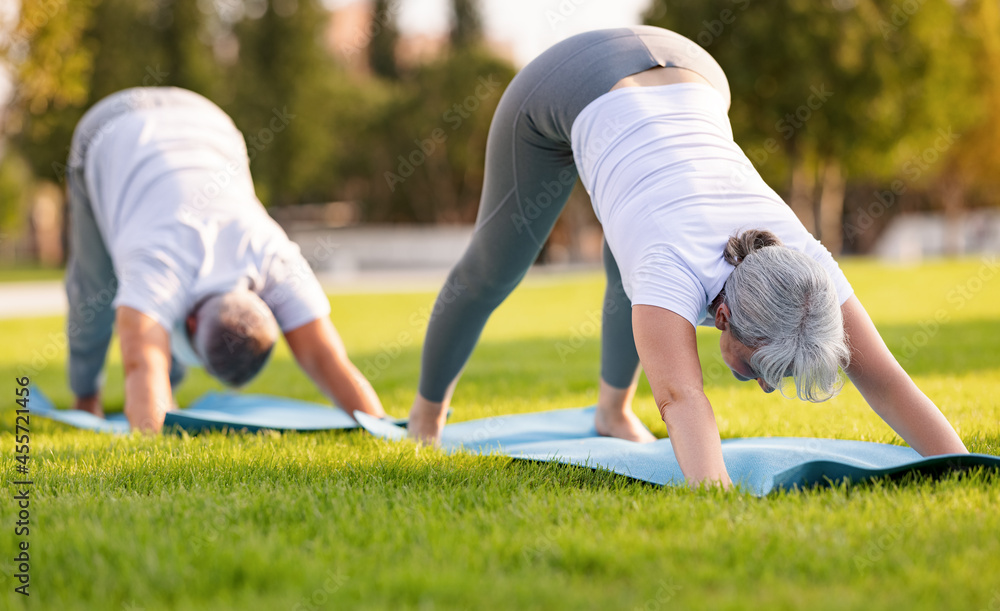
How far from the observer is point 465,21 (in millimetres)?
37062

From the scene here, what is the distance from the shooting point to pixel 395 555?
2059 millimetres

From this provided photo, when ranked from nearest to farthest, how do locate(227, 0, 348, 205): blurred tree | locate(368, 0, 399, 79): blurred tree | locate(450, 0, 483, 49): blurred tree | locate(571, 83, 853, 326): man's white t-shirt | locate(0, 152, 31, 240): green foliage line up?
locate(571, 83, 853, 326): man's white t-shirt, locate(227, 0, 348, 205): blurred tree, locate(450, 0, 483, 49): blurred tree, locate(368, 0, 399, 79): blurred tree, locate(0, 152, 31, 240): green foliage

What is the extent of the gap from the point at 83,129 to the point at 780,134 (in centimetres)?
2034

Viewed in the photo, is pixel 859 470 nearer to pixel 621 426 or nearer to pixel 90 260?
pixel 621 426

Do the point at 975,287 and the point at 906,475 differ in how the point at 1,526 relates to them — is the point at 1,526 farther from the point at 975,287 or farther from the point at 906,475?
the point at 975,287

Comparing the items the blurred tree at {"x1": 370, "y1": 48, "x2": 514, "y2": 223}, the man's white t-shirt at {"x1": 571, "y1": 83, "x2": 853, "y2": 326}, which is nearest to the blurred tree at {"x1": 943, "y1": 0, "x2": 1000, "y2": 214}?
the blurred tree at {"x1": 370, "y1": 48, "x2": 514, "y2": 223}

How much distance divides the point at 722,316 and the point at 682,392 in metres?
0.32

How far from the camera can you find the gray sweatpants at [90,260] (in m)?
5.07

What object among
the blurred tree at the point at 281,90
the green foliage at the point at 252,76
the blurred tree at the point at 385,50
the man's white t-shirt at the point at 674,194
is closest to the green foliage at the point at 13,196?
the blurred tree at the point at 385,50

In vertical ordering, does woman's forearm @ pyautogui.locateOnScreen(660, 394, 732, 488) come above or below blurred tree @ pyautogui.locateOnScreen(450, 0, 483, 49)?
below

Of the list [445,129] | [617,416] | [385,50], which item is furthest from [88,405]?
[385,50]

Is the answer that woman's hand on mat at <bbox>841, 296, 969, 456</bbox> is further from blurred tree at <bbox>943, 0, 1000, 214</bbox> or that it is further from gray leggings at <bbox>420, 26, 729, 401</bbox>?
blurred tree at <bbox>943, 0, 1000, 214</bbox>

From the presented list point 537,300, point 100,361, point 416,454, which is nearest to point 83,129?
point 100,361

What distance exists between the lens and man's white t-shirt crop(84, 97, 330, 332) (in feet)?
13.4
